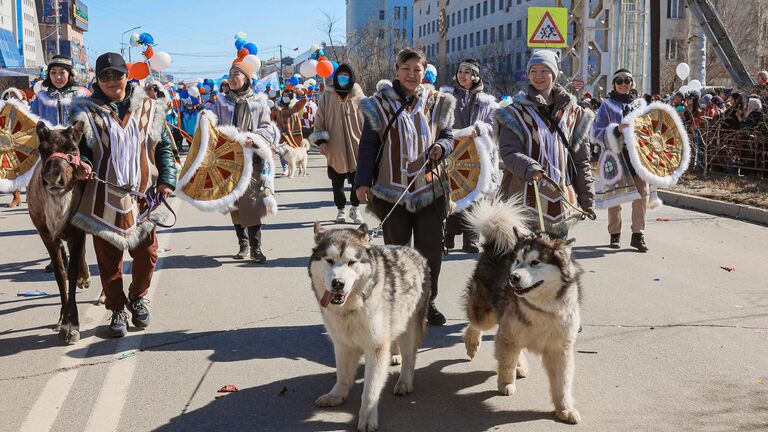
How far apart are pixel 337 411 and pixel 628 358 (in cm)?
231

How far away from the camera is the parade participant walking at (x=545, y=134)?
584 centimetres

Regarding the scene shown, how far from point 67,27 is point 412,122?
547ft

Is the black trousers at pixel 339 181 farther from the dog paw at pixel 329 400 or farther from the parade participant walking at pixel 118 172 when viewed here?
the dog paw at pixel 329 400

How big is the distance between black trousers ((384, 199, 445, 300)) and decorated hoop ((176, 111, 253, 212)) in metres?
1.98

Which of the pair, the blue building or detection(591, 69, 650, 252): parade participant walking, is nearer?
detection(591, 69, 650, 252): parade participant walking

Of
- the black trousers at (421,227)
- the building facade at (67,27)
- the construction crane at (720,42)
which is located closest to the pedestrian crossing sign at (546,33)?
the construction crane at (720,42)

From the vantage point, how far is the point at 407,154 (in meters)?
6.08

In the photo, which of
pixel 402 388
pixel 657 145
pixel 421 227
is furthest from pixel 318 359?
pixel 657 145

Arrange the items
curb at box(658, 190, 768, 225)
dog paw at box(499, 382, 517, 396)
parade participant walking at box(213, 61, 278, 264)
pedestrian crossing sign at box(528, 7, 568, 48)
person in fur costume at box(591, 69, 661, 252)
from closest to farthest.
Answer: dog paw at box(499, 382, 517, 396)
person in fur costume at box(591, 69, 661, 252)
parade participant walking at box(213, 61, 278, 264)
curb at box(658, 190, 768, 225)
pedestrian crossing sign at box(528, 7, 568, 48)

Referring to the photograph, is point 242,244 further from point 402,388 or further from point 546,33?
point 546,33

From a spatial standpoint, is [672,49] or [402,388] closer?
[402,388]

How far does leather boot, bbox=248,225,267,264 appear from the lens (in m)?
9.40

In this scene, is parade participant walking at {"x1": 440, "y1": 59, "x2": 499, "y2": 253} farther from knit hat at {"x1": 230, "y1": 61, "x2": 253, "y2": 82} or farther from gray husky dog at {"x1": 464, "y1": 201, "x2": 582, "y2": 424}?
gray husky dog at {"x1": 464, "y1": 201, "x2": 582, "y2": 424}

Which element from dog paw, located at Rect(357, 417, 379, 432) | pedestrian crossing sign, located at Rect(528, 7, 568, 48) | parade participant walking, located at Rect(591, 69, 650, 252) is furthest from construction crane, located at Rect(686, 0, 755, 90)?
dog paw, located at Rect(357, 417, 379, 432)
